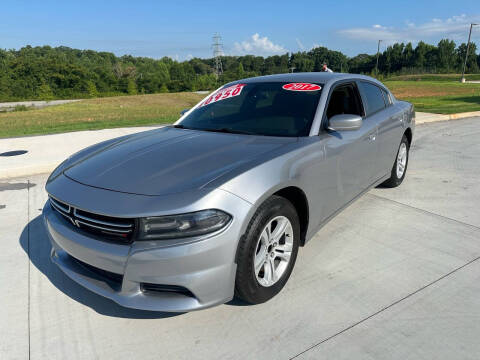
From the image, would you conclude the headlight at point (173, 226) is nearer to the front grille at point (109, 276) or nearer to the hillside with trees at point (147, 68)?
the front grille at point (109, 276)

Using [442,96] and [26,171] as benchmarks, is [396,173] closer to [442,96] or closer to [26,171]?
[26,171]

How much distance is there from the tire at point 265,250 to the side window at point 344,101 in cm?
120

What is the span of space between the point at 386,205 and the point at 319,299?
220 cm

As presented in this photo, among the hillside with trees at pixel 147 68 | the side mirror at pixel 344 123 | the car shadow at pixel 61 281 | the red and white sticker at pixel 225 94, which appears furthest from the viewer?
the hillside with trees at pixel 147 68

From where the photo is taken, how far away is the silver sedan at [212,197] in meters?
2.11

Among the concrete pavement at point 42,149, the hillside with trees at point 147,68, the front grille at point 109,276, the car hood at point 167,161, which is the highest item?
the hillside with trees at point 147,68

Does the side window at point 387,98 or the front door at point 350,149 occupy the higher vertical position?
the side window at point 387,98

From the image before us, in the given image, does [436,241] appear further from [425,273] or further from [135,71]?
[135,71]

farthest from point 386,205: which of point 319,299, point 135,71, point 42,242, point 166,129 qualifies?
point 135,71

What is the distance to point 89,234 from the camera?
2.30 meters

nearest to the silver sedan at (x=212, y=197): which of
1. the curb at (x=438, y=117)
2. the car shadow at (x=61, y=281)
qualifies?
the car shadow at (x=61, y=281)

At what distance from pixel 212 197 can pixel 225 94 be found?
2.14 meters

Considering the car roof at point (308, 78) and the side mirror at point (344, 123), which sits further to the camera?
the car roof at point (308, 78)

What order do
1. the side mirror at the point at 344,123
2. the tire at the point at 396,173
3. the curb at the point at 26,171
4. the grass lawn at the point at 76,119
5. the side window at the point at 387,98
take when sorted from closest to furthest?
the side mirror at the point at 344,123 < the side window at the point at 387,98 < the tire at the point at 396,173 < the curb at the point at 26,171 < the grass lawn at the point at 76,119
